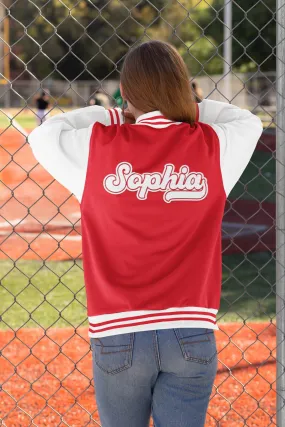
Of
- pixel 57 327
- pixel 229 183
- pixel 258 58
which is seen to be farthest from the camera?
pixel 258 58

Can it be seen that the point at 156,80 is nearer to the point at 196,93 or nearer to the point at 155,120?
the point at 155,120

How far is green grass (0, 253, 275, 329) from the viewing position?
6434mm

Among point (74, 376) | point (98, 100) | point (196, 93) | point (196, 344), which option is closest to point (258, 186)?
point (98, 100)

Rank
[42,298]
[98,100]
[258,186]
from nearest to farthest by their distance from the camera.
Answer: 1. [42,298]
2. [98,100]
3. [258,186]

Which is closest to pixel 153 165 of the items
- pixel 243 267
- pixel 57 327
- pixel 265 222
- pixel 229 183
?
pixel 229 183

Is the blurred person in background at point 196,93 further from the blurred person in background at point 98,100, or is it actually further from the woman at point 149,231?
the woman at point 149,231

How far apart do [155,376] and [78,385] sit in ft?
8.76

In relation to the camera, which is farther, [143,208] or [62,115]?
[62,115]

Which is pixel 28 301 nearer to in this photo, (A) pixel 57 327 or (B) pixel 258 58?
(A) pixel 57 327

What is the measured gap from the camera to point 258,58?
38.3 meters

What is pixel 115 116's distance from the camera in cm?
247

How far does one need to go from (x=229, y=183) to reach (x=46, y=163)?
1.80 ft

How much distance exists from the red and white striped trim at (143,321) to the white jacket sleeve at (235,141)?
389mm

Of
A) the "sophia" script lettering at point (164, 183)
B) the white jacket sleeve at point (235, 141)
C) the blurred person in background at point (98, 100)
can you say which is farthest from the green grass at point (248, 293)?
the "sophia" script lettering at point (164, 183)
